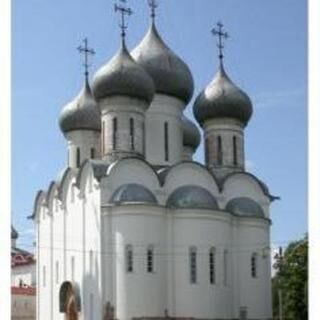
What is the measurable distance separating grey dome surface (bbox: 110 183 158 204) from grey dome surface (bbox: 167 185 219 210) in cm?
27

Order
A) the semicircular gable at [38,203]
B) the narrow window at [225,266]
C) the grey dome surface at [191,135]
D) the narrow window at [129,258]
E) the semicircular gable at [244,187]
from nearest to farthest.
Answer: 1. the narrow window at [129,258]
2. the narrow window at [225,266]
3. the semicircular gable at [244,187]
4. the semicircular gable at [38,203]
5. the grey dome surface at [191,135]

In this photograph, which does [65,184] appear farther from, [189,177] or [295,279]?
Answer: [295,279]

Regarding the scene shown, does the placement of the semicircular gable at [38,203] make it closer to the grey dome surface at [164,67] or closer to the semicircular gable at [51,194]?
the semicircular gable at [51,194]

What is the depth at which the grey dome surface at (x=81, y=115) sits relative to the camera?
9945 millimetres

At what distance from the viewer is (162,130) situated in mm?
9141

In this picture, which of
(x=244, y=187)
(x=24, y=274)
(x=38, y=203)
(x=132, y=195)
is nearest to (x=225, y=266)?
(x=244, y=187)

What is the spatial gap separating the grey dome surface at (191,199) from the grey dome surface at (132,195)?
0.27 meters

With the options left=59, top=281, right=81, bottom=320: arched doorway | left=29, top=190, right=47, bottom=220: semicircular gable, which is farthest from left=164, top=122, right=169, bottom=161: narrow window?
left=59, top=281, right=81, bottom=320: arched doorway

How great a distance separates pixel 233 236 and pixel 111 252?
5.51 ft

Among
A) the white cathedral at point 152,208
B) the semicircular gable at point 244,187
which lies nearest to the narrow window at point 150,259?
the white cathedral at point 152,208

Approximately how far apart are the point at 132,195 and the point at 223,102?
6.88ft

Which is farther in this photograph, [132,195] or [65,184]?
[65,184]

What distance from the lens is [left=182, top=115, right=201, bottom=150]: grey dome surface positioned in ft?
34.9
